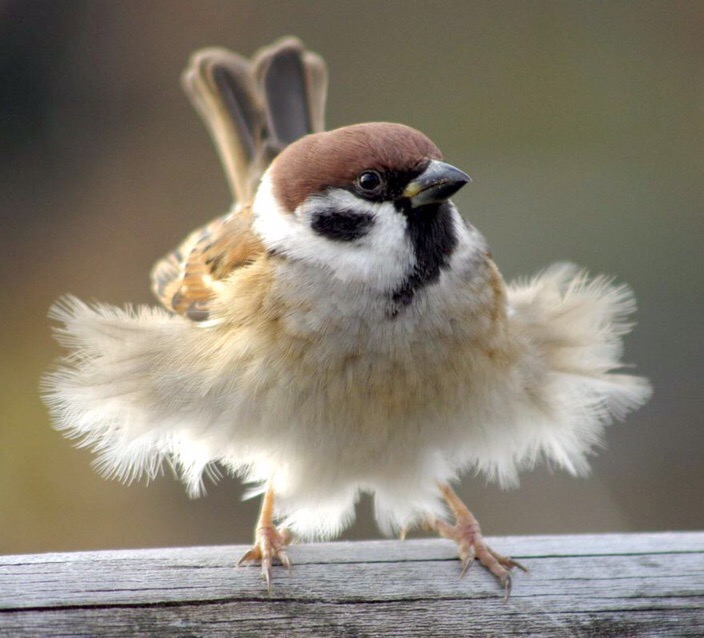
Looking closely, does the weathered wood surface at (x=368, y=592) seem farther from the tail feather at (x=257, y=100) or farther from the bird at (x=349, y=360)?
the tail feather at (x=257, y=100)

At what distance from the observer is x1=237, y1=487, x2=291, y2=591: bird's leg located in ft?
7.05

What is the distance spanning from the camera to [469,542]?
2.46 m

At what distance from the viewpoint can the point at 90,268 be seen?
4480 millimetres

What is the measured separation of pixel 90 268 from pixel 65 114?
65 centimetres

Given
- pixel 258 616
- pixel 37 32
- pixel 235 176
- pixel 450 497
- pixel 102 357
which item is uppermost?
pixel 37 32

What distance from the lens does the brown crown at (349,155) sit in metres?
2.27

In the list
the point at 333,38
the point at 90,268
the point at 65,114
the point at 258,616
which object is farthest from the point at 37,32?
the point at 258,616

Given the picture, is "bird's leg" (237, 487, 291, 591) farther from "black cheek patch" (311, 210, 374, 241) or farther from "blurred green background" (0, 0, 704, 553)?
"blurred green background" (0, 0, 704, 553)

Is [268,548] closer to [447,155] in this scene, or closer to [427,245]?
[427,245]

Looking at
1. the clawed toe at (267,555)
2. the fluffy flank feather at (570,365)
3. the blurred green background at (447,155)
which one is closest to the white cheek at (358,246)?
the fluffy flank feather at (570,365)

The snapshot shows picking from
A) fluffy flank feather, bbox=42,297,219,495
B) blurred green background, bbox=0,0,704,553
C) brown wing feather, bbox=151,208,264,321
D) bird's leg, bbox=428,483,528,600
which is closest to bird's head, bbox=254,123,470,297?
brown wing feather, bbox=151,208,264,321

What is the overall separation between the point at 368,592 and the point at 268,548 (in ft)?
0.81

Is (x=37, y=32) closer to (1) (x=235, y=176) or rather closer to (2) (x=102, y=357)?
(1) (x=235, y=176)

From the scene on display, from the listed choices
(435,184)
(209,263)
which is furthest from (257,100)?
(435,184)
